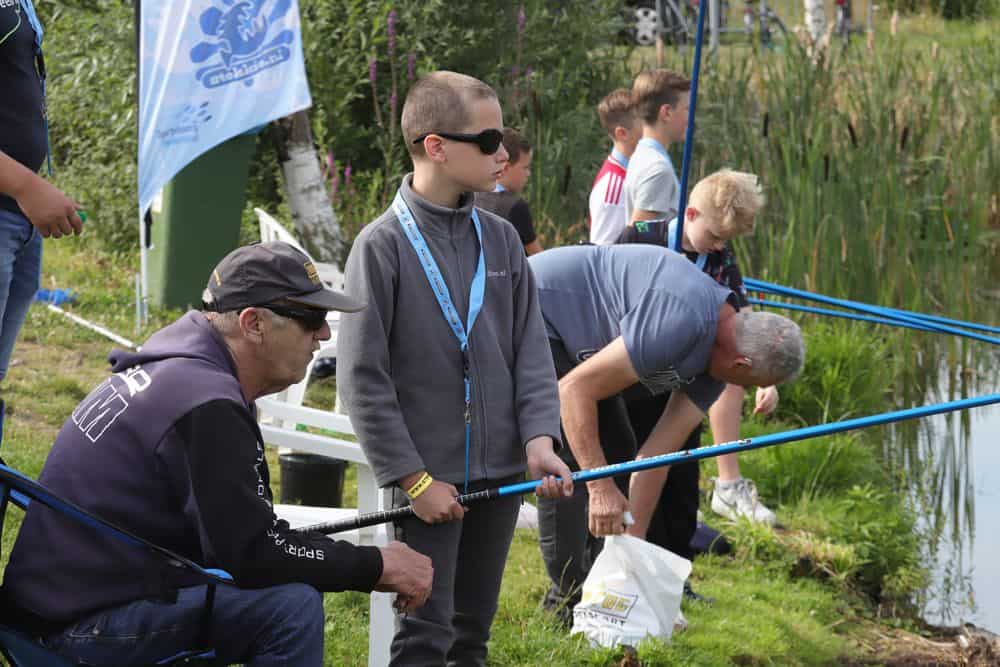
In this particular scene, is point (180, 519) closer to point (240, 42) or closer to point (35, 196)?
point (35, 196)

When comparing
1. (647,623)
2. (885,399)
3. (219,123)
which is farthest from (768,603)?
(219,123)

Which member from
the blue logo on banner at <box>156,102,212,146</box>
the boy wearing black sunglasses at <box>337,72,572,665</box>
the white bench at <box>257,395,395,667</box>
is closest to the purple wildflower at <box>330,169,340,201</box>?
the blue logo on banner at <box>156,102,212,146</box>

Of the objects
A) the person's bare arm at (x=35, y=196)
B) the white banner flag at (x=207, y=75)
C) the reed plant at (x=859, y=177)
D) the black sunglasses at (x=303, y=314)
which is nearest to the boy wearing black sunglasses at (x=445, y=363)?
the black sunglasses at (x=303, y=314)

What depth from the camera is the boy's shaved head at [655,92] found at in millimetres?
5812

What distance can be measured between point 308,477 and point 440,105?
6.40ft

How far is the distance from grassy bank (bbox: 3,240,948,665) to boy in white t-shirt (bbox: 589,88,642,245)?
1250 millimetres

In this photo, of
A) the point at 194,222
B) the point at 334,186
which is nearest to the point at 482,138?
the point at 194,222

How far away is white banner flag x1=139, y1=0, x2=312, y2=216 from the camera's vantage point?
738 cm

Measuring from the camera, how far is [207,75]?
7535mm

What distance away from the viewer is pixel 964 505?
6.98m

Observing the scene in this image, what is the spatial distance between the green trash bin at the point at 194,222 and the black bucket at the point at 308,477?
3320mm

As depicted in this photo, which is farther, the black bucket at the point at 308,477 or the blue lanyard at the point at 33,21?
the black bucket at the point at 308,477

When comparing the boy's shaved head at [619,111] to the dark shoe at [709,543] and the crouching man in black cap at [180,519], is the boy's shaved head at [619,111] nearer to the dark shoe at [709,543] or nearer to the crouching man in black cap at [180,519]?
the dark shoe at [709,543]

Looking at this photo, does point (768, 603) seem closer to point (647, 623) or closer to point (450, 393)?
point (647, 623)
